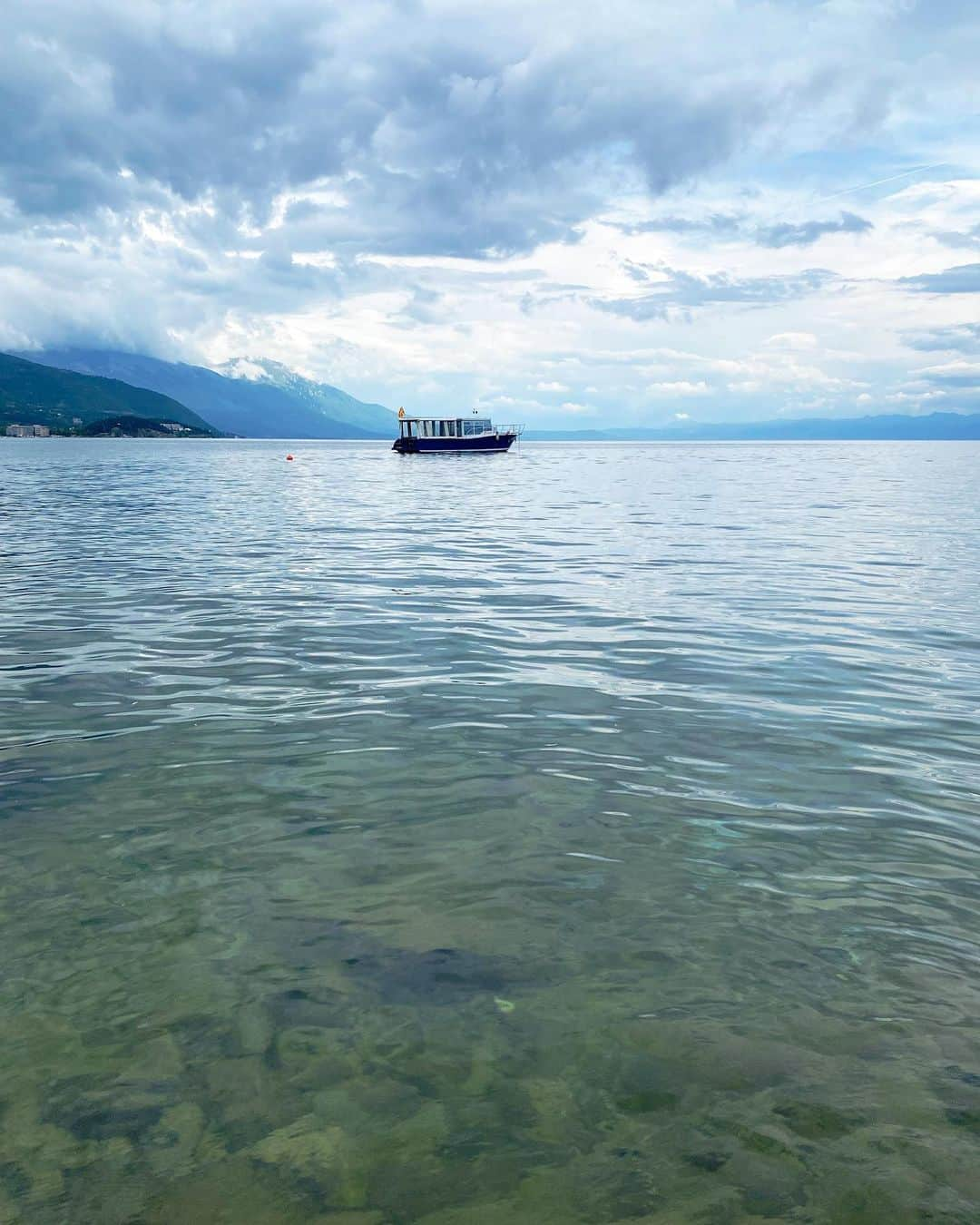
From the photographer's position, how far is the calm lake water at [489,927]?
4.27 metres

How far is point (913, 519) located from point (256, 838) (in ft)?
134

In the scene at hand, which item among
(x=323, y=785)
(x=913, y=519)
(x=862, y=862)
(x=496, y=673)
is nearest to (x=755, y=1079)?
(x=862, y=862)

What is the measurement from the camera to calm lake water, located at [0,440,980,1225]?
4.27 meters

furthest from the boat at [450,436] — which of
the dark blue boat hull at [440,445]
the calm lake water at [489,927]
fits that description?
the calm lake water at [489,927]

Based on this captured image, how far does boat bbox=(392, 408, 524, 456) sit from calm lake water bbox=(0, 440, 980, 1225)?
127m

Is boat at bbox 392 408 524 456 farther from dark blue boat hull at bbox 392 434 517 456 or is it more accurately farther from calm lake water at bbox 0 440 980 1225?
calm lake water at bbox 0 440 980 1225

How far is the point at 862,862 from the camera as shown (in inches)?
292

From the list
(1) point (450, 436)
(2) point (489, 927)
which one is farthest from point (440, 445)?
(2) point (489, 927)

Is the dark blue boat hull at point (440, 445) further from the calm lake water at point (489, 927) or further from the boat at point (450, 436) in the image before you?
the calm lake water at point (489, 927)

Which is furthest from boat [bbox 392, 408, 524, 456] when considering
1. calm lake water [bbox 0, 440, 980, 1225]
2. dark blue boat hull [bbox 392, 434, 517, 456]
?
calm lake water [bbox 0, 440, 980, 1225]

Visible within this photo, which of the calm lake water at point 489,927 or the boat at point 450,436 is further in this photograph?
the boat at point 450,436

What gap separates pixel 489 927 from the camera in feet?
21.0

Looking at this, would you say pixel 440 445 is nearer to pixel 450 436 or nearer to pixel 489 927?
pixel 450 436

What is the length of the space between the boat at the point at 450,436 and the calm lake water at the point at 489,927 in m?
127
